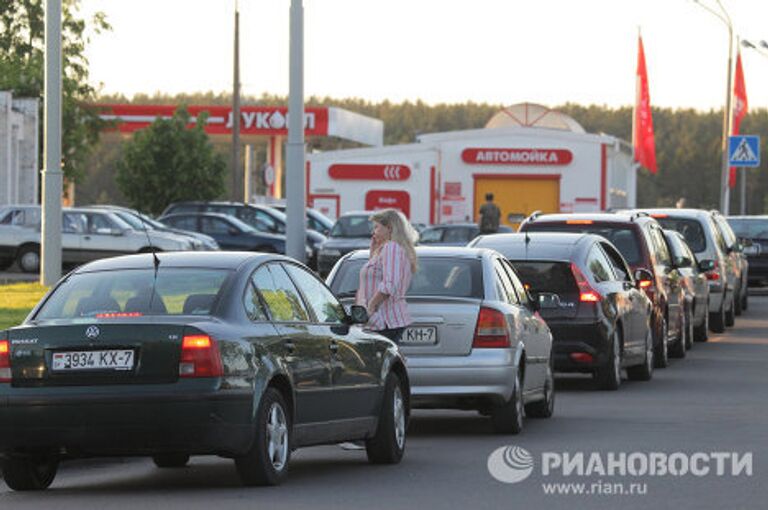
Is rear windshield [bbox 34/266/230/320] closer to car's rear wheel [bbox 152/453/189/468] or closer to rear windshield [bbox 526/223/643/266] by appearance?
car's rear wheel [bbox 152/453/189/468]

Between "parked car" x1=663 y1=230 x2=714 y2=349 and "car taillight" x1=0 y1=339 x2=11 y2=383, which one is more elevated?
"car taillight" x1=0 y1=339 x2=11 y2=383

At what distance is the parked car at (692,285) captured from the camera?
2695 cm

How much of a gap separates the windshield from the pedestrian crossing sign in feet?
56.6

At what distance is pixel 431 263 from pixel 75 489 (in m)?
4.71

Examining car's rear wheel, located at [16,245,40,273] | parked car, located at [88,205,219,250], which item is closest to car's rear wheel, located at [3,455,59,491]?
parked car, located at [88,205,219,250]

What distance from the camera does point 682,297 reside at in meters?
26.2

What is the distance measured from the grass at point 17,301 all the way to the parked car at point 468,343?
8.87 meters

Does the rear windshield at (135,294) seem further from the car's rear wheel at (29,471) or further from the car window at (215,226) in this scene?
the car window at (215,226)

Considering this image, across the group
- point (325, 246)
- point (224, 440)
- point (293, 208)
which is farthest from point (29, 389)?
point (325, 246)

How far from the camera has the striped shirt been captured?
1549 cm

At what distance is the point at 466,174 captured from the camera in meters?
77.1

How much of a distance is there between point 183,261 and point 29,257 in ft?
117

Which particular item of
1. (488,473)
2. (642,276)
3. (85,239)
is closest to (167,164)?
(85,239)

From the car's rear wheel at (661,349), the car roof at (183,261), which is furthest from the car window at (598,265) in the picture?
the car roof at (183,261)
